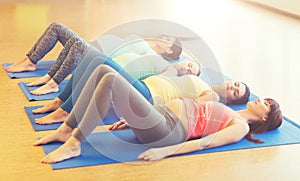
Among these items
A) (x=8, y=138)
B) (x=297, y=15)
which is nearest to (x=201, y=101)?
(x=8, y=138)

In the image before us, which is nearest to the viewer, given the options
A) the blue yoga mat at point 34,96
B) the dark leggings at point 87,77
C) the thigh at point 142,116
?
the thigh at point 142,116

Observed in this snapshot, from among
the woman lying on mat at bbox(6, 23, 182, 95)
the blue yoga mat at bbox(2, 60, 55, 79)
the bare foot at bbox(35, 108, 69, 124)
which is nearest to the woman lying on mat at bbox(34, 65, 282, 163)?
the bare foot at bbox(35, 108, 69, 124)

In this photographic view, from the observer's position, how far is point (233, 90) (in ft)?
11.7

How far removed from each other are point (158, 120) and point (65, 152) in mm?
488

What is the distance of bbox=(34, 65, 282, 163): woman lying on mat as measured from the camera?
2842mm

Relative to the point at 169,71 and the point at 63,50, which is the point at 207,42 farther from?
the point at 63,50

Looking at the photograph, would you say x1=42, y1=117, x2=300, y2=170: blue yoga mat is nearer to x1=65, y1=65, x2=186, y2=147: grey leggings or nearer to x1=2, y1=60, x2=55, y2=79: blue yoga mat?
x1=65, y1=65, x2=186, y2=147: grey leggings

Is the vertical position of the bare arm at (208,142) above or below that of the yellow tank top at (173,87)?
below

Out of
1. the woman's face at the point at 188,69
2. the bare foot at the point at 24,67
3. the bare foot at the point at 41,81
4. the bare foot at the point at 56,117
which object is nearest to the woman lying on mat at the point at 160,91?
the bare foot at the point at 56,117

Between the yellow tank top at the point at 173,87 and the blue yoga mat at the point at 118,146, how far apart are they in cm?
28

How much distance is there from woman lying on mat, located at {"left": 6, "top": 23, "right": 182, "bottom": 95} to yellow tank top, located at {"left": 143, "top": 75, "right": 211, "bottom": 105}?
39 centimetres

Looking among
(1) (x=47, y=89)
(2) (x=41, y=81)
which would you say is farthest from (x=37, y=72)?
(1) (x=47, y=89)

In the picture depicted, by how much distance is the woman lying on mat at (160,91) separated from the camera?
127 inches

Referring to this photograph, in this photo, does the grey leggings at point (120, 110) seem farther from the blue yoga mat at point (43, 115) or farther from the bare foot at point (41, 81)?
the bare foot at point (41, 81)
